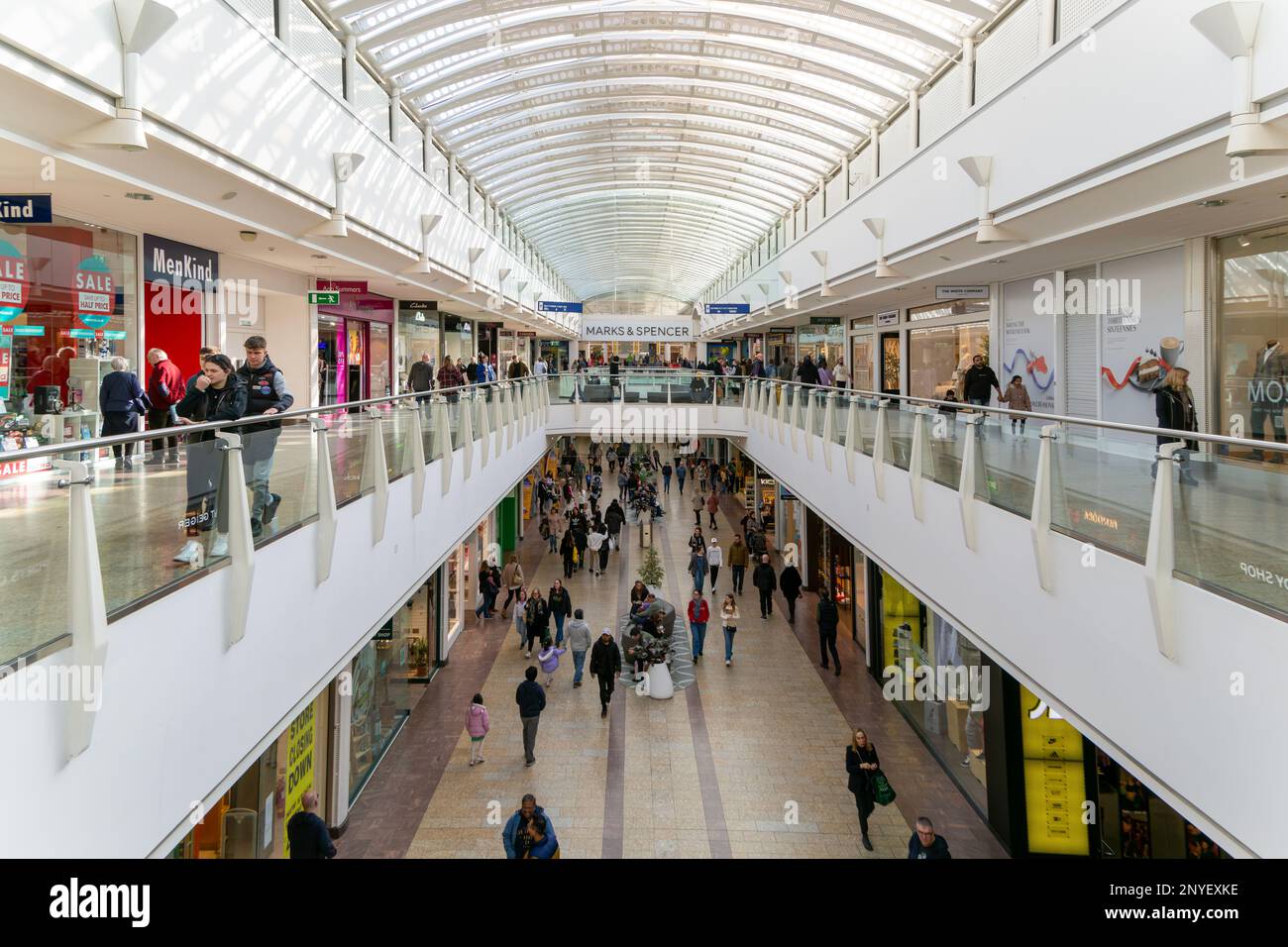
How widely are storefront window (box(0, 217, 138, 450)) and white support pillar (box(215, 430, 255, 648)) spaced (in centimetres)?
478

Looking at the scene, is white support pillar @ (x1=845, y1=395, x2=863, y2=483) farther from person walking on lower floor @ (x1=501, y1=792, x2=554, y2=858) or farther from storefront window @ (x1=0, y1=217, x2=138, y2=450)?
storefront window @ (x1=0, y1=217, x2=138, y2=450)

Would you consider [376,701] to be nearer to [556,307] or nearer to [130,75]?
[130,75]

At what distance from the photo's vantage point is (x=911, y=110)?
15953mm

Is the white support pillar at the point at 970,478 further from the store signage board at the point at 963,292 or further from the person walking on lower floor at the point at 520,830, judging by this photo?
the store signage board at the point at 963,292

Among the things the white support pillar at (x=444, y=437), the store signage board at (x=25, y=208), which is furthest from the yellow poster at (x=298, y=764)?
the store signage board at (x=25, y=208)

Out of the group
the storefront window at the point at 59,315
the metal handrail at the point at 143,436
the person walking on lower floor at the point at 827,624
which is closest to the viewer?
the metal handrail at the point at 143,436

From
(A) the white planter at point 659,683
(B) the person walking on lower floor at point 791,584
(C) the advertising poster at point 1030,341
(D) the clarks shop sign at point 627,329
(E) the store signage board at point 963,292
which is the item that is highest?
(D) the clarks shop sign at point 627,329

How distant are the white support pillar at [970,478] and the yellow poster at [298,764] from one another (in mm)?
6859

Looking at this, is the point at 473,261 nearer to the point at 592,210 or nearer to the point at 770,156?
the point at 770,156

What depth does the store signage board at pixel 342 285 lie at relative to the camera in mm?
15930

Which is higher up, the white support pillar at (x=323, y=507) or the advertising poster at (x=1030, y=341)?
the advertising poster at (x=1030, y=341)

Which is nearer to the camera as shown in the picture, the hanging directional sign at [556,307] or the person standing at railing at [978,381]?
the person standing at railing at [978,381]
